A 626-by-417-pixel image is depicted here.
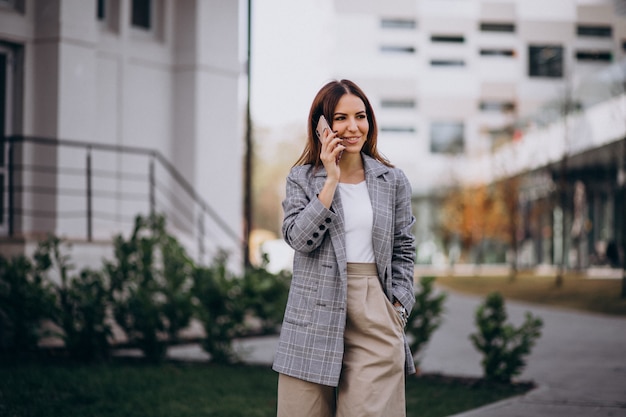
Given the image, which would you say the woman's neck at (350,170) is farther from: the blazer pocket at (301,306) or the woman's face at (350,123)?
the blazer pocket at (301,306)

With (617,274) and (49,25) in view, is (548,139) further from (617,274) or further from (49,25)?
(49,25)

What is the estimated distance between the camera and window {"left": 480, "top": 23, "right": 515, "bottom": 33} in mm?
59562

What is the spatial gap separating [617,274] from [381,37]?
3221 centimetres

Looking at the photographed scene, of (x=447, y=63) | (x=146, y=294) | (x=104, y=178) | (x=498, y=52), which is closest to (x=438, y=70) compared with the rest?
(x=447, y=63)

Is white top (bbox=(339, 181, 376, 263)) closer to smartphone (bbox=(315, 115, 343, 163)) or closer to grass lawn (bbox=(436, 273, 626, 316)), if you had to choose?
smartphone (bbox=(315, 115, 343, 163))

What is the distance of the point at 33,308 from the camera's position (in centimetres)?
910

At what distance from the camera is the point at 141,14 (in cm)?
1583

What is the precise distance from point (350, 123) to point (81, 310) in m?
6.08

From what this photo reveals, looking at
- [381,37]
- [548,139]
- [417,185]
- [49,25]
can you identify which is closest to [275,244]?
[548,139]

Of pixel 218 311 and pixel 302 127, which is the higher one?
pixel 302 127

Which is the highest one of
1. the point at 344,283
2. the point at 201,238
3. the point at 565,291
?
the point at 344,283

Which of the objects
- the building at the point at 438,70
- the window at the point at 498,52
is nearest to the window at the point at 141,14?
the building at the point at 438,70

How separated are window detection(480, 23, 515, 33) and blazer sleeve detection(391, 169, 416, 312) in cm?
5833

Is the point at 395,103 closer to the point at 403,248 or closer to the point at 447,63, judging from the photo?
the point at 447,63
